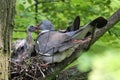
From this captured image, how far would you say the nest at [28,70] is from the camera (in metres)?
2.51

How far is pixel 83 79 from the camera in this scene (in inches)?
95.2

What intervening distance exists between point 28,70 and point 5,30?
0.76 meters

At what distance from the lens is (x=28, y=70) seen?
2600 millimetres

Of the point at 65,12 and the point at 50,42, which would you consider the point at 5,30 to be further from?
the point at 65,12

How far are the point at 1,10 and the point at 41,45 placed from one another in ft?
3.08

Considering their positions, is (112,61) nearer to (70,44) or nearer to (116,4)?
(70,44)

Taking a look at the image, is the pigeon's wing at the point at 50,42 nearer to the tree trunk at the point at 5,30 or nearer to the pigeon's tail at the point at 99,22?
the pigeon's tail at the point at 99,22

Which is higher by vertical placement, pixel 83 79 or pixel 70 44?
pixel 70 44

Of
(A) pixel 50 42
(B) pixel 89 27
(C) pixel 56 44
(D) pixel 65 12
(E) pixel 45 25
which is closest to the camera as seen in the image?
(B) pixel 89 27

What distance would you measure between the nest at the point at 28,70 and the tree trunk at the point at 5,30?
0.54 metres

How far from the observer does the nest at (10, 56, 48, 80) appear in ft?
8.25

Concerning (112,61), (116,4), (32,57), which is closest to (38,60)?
(32,57)

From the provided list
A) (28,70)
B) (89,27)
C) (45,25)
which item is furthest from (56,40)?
(45,25)

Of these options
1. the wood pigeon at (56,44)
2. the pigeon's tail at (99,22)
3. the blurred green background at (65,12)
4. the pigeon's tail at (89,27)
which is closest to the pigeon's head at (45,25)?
the blurred green background at (65,12)
